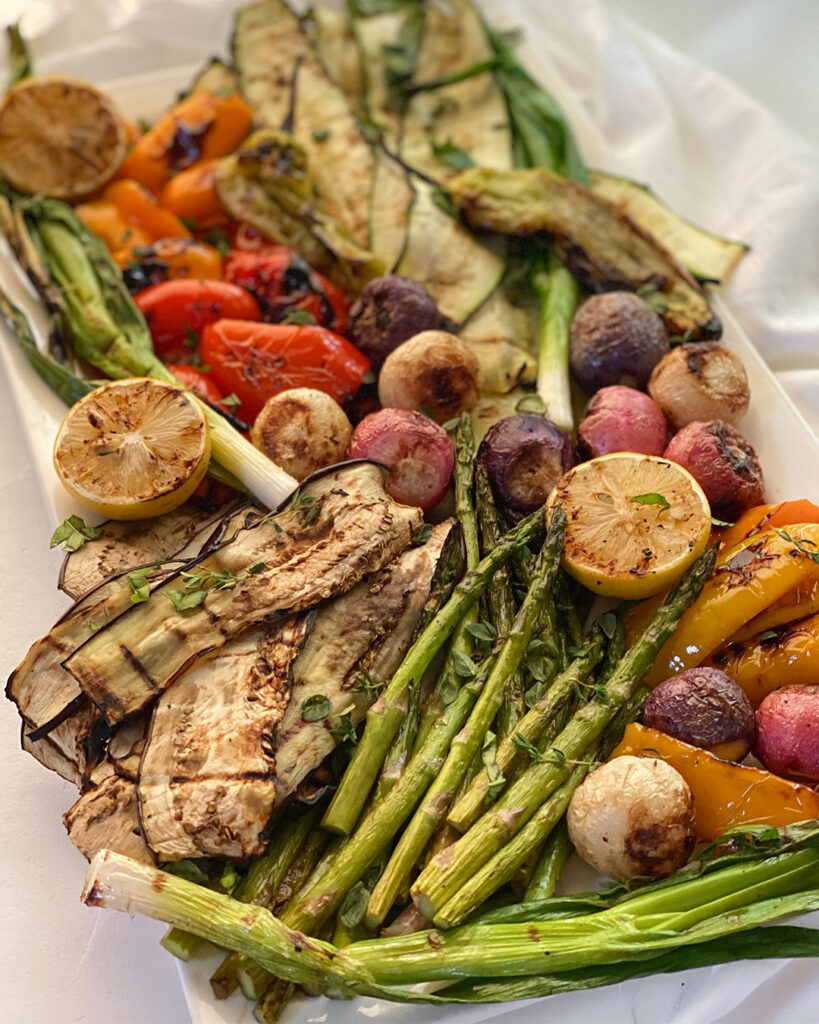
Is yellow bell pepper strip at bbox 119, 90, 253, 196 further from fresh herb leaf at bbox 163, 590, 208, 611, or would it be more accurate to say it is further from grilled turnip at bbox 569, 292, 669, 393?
fresh herb leaf at bbox 163, 590, 208, 611

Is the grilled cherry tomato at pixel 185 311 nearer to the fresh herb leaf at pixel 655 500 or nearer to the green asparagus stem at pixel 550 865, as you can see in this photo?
the fresh herb leaf at pixel 655 500

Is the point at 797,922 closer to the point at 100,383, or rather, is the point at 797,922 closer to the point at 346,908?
the point at 346,908

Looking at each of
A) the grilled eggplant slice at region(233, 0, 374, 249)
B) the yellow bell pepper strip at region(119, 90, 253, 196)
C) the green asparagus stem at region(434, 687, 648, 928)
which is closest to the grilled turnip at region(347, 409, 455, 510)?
the green asparagus stem at region(434, 687, 648, 928)

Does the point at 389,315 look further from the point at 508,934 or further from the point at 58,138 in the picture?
the point at 508,934

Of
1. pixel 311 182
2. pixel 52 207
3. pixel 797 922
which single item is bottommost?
pixel 797 922

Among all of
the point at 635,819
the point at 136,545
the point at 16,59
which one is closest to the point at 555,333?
the point at 136,545

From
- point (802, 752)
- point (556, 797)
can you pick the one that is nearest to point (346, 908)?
point (556, 797)
